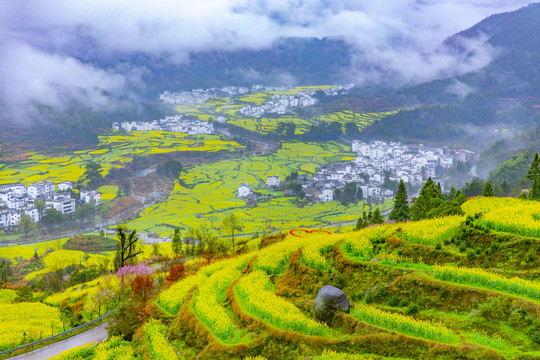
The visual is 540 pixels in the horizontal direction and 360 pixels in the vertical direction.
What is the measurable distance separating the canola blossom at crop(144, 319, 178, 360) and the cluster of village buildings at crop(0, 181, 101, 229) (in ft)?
237

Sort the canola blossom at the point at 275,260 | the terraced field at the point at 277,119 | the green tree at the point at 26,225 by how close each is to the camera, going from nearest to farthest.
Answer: the canola blossom at the point at 275,260 < the green tree at the point at 26,225 < the terraced field at the point at 277,119

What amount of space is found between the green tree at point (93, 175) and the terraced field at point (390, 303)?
9052cm

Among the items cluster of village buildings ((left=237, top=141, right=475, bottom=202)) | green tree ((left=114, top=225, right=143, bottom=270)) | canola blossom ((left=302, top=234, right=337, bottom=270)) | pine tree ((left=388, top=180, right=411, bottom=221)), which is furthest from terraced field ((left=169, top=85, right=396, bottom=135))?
canola blossom ((left=302, top=234, right=337, bottom=270))

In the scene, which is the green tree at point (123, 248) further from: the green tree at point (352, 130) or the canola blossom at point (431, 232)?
the green tree at point (352, 130)

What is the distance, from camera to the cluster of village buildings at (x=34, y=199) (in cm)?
7604

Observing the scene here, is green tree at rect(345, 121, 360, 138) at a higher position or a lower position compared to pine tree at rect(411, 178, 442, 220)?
→ higher

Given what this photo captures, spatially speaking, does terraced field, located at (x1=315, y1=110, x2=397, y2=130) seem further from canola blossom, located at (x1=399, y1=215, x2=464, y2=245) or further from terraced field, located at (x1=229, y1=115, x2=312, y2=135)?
canola blossom, located at (x1=399, y1=215, x2=464, y2=245)

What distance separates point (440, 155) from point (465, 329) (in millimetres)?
122108

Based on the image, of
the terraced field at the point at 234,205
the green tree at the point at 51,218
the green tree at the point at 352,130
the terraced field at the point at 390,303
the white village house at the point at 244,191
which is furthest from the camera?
the green tree at the point at 352,130

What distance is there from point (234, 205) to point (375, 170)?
44.0 meters

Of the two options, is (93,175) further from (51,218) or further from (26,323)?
(26,323)

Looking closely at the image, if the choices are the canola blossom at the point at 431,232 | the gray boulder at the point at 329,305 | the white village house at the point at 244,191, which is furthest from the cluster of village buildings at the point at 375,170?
the gray boulder at the point at 329,305

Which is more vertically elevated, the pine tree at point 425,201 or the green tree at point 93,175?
the green tree at point 93,175

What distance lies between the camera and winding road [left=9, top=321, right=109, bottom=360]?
18722 mm
